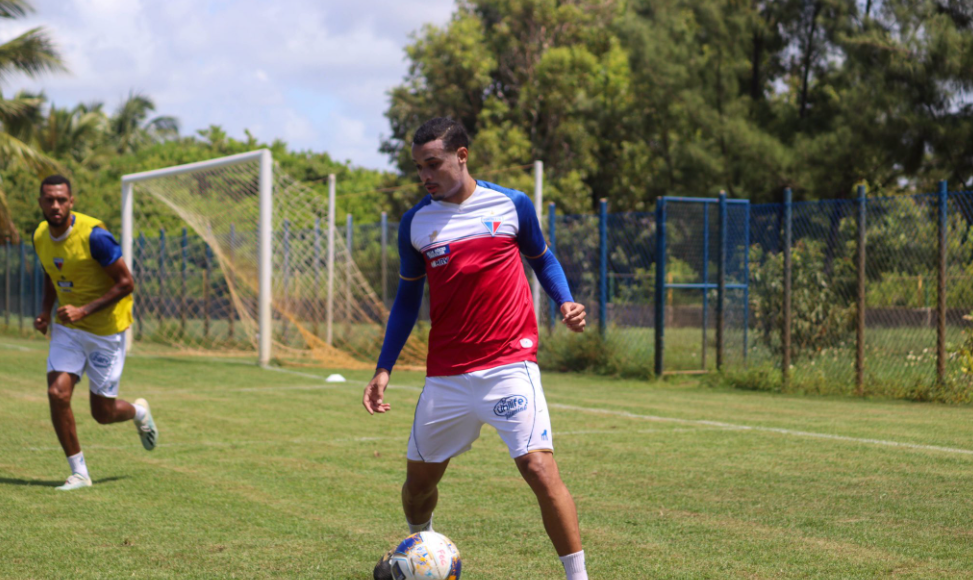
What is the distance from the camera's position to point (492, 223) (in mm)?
4359

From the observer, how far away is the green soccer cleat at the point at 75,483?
6.85 meters

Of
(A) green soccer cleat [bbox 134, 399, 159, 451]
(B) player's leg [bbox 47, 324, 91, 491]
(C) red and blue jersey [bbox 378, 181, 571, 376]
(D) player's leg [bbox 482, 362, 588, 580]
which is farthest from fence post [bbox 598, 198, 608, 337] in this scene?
(D) player's leg [bbox 482, 362, 588, 580]

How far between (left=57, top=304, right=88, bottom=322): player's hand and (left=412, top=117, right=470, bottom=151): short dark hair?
12.0 feet

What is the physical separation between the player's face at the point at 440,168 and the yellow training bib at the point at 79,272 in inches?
148

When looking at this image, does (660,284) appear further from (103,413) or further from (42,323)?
(42,323)

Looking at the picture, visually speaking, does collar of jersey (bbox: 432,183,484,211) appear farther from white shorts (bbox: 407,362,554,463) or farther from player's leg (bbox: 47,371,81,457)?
player's leg (bbox: 47,371,81,457)

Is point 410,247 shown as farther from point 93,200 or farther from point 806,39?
point 93,200

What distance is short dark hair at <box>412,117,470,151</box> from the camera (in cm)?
424

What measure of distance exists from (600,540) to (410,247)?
6.49ft

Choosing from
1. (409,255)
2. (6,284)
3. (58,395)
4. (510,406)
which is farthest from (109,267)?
(6,284)

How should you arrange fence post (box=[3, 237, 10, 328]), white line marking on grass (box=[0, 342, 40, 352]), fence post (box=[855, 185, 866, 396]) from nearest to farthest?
fence post (box=[855, 185, 866, 396])
white line marking on grass (box=[0, 342, 40, 352])
fence post (box=[3, 237, 10, 328])

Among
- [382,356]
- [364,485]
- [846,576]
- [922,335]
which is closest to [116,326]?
[364,485]

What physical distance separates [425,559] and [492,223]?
1.41 meters

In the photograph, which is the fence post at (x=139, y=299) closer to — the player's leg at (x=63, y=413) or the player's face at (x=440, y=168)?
the player's leg at (x=63, y=413)
